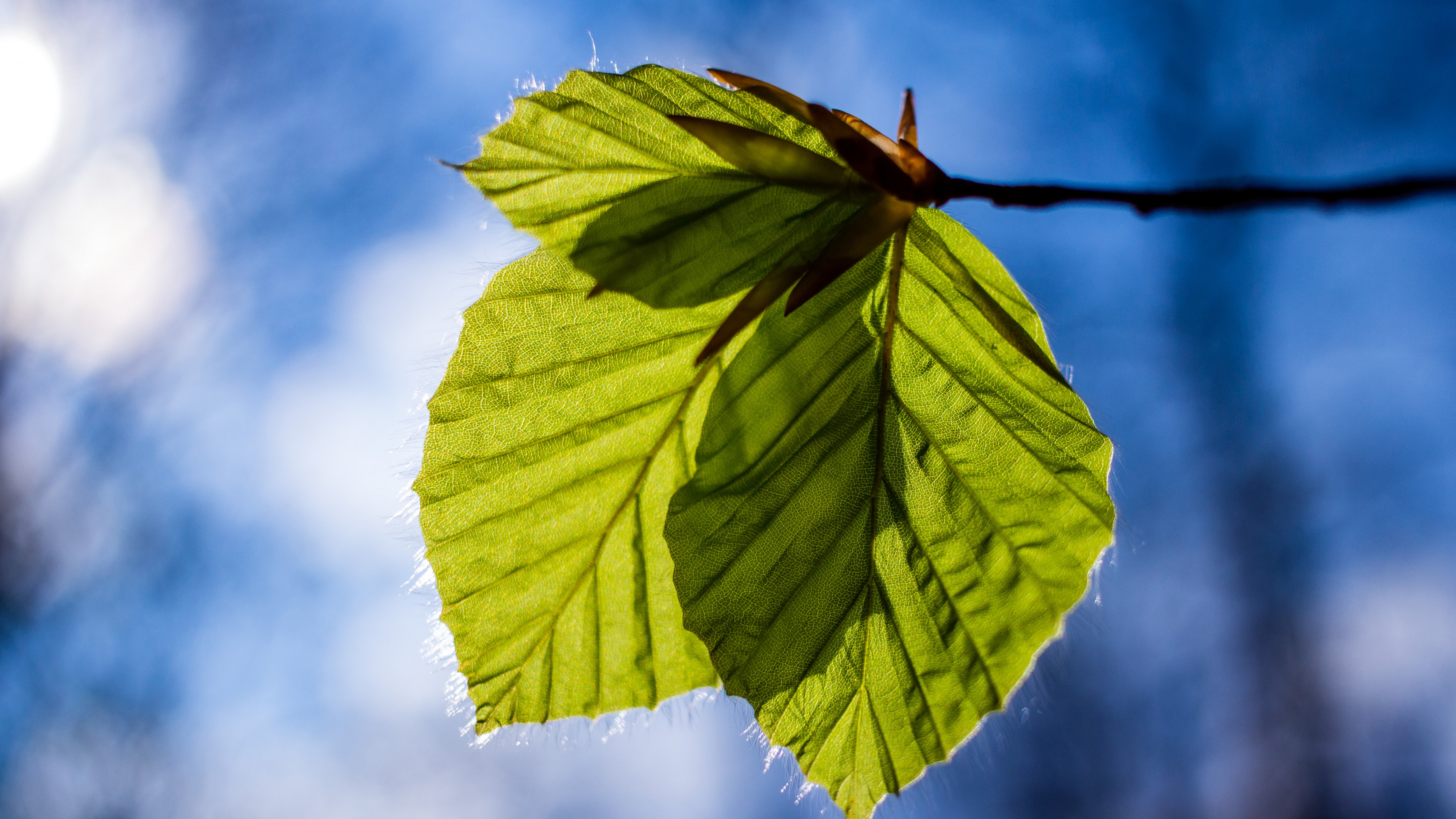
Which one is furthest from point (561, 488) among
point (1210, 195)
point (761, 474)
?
point (1210, 195)

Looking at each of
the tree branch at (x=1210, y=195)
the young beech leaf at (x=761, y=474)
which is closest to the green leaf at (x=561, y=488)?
the young beech leaf at (x=761, y=474)

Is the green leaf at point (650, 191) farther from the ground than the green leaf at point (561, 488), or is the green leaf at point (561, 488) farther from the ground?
the green leaf at point (650, 191)

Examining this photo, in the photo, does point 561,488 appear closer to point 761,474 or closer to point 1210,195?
point 761,474

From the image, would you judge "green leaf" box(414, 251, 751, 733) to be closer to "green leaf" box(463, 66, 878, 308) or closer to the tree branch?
"green leaf" box(463, 66, 878, 308)

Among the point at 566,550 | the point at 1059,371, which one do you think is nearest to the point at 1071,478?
the point at 1059,371

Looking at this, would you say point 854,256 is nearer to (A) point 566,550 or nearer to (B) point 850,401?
(B) point 850,401

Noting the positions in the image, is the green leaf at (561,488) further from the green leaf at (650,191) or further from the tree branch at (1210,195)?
the tree branch at (1210,195)
